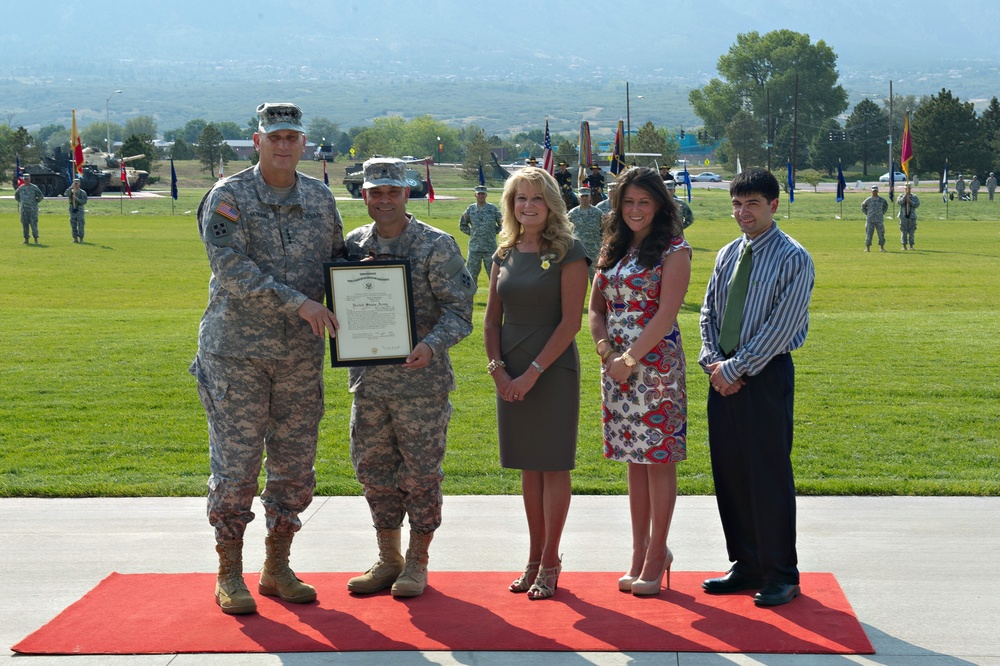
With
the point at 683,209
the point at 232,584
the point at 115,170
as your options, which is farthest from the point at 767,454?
the point at 115,170

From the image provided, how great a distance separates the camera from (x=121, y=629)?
4676 millimetres

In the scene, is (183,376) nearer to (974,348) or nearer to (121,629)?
(121,629)

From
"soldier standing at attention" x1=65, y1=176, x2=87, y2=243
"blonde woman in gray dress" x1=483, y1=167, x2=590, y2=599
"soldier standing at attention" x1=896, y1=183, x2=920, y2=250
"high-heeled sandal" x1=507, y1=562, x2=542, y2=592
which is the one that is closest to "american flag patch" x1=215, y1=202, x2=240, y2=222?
"blonde woman in gray dress" x1=483, y1=167, x2=590, y2=599

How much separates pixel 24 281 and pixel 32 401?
12.8 m

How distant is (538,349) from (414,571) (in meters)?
1.08

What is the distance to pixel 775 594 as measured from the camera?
4.88 m

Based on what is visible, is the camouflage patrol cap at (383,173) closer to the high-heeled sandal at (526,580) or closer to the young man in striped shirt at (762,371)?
the young man in striped shirt at (762,371)

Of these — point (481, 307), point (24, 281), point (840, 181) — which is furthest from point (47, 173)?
point (481, 307)

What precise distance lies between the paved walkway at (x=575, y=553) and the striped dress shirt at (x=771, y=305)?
107 cm

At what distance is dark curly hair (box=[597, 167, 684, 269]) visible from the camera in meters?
4.98

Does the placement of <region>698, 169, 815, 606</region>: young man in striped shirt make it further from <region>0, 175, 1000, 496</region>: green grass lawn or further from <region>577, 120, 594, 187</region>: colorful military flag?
<region>577, 120, 594, 187</region>: colorful military flag

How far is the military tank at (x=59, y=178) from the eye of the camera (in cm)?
6238

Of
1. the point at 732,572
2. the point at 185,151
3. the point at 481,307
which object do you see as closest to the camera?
the point at 732,572

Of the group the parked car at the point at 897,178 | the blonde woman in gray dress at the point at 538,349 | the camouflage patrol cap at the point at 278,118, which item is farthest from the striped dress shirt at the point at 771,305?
the parked car at the point at 897,178
